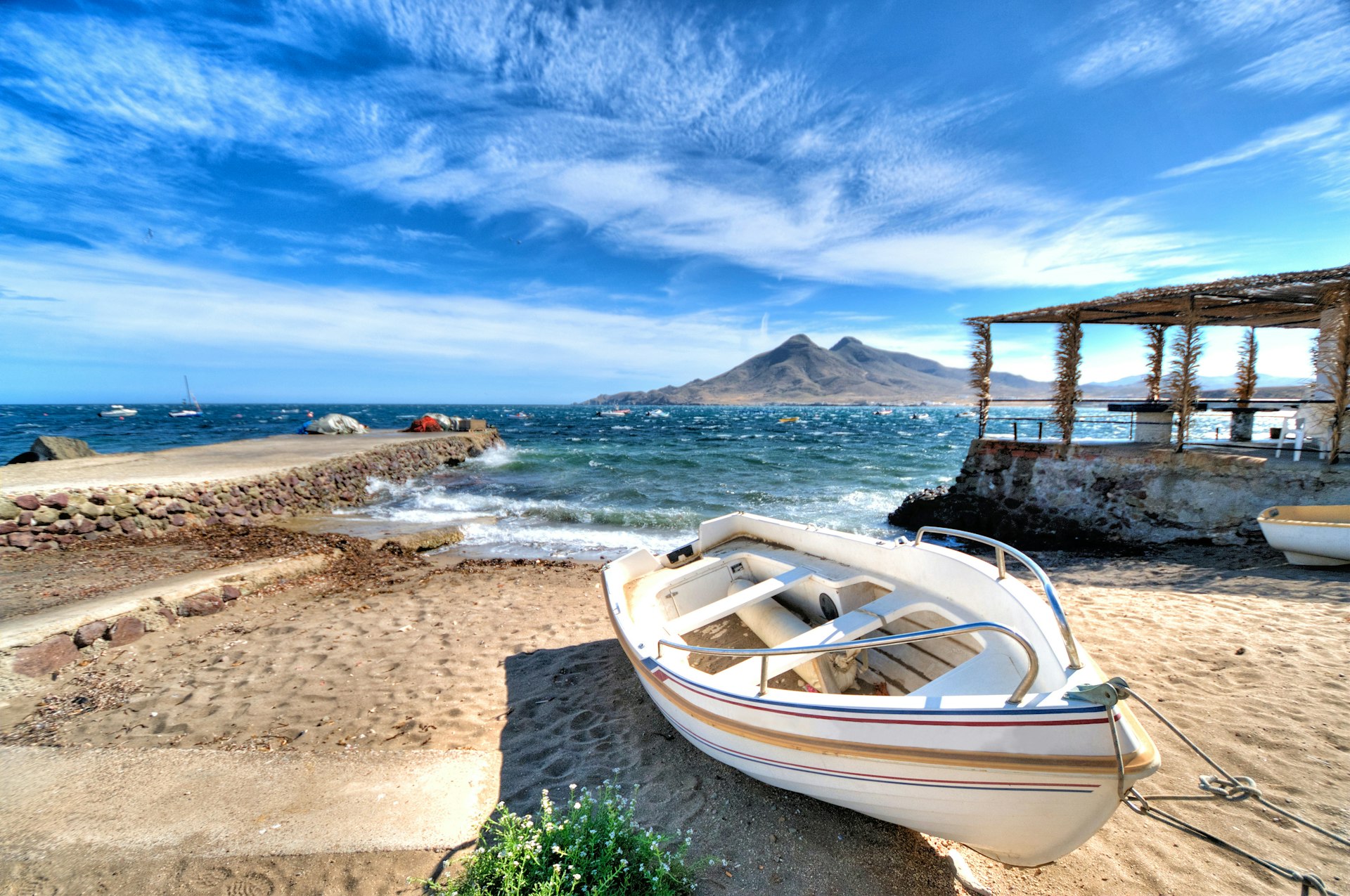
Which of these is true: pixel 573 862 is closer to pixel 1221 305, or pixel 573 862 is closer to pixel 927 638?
pixel 927 638

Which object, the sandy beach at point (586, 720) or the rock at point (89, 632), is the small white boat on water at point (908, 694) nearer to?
the sandy beach at point (586, 720)

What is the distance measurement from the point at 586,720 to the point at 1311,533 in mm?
10216

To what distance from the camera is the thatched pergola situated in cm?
870

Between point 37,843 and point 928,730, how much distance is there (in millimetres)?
5355

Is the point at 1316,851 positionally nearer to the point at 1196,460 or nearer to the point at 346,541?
the point at 1196,460

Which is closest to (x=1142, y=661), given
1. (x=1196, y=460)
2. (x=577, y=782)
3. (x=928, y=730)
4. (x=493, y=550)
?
(x=928, y=730)

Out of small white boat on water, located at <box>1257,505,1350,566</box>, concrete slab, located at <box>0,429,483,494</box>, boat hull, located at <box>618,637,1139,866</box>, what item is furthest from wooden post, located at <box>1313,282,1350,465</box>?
concrete slab, located at <box>0,429,483,494</box>

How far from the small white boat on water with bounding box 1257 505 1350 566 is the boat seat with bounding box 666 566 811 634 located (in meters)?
7.80

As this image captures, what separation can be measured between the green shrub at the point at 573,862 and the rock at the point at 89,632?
18.2 feet

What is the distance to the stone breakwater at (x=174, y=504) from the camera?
8961 millimetres

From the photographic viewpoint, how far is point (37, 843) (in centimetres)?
310

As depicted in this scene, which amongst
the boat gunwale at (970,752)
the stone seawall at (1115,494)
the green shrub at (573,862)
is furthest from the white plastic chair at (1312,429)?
the green shrub at (573,862)

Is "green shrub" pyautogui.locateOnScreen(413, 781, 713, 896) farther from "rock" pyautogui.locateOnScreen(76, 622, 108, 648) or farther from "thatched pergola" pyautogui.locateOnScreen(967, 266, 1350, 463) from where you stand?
"thatched pergola" pyautogui.locateOnScreen(967, 266, 1350, 463)

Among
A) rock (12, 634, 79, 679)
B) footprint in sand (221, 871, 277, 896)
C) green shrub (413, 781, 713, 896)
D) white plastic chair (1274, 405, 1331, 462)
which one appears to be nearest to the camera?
green shrub (413, 781, 713, 896)
